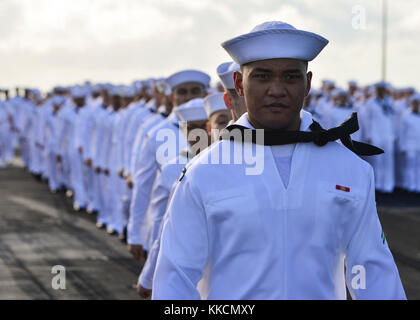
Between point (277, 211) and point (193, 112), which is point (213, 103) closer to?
point (193, 112)

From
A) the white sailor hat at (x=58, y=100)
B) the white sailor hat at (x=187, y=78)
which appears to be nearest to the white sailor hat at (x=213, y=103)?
the white sailor hat at (x=187, y=78)

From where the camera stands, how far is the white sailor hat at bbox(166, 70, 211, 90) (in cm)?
733

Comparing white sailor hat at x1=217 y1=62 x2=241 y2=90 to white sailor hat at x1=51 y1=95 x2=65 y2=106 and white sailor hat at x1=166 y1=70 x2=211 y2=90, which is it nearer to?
white sailor hat at x1=166 y1=70 x2=211 y2=90

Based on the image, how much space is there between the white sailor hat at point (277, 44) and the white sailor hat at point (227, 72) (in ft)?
4.54

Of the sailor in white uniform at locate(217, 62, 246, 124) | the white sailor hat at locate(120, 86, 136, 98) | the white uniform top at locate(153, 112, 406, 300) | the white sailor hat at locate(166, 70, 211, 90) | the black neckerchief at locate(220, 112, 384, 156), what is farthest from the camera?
the white sailor hat at locate(120, 86, 136, 98)

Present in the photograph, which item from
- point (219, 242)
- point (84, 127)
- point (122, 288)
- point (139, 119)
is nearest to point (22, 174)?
point (84, 127)

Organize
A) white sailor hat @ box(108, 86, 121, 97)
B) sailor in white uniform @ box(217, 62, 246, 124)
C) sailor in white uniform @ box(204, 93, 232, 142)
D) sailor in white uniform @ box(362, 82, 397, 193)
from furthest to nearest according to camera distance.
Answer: sailor in white uniform @ box(362, 82, 397, 193) → white sailor hat @ box(108, 86, 121, 97) → sailor in white uniform @ box(204, 93, 232, 142) → sailor in white uniform @ box(217, 62, 246, 124)

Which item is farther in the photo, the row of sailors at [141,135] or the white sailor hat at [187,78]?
the white sailor hat at [187,78]

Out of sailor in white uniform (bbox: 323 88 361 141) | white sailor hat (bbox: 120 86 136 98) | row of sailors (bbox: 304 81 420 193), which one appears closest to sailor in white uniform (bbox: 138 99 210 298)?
white sailor hat (bbox: 120 86 136 98)

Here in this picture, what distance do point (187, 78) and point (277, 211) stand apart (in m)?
4.71

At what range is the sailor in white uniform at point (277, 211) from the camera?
272cm

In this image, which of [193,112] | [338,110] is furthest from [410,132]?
[193,112]

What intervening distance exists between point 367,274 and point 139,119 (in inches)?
339

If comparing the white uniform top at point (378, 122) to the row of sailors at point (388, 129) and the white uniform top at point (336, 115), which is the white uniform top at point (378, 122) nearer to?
the row of sailors at point (388, 129)
